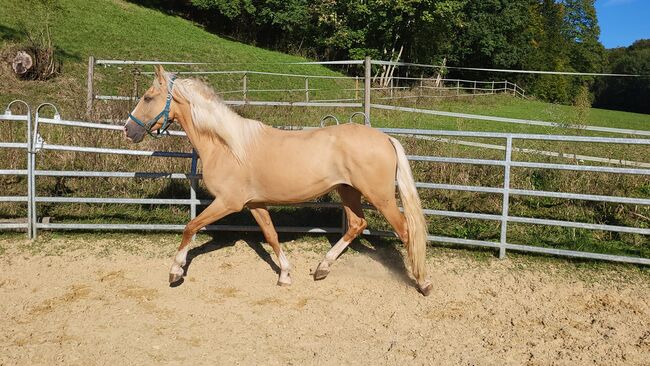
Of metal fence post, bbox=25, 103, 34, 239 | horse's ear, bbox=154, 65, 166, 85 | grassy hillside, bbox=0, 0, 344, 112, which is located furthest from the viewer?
grassy hillside, bbox=0, 0, 344, 112

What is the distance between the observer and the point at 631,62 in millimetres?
72375

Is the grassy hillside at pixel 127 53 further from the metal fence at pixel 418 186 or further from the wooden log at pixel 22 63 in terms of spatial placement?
the metal fence at pixel 418 186

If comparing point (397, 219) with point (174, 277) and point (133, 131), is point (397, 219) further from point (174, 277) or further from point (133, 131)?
point (133, 131)

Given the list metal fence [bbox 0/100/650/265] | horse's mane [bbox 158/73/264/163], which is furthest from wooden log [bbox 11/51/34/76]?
horse's mane [bbox 158/73/264/163]

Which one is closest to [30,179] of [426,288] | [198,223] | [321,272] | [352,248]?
[198,223]

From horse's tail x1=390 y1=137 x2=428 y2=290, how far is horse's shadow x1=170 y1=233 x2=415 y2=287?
1.31ft

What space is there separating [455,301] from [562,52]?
57.8 metres

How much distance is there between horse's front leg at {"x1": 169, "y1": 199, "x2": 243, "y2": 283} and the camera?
4410 mm

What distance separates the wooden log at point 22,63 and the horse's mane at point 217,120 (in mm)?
10816

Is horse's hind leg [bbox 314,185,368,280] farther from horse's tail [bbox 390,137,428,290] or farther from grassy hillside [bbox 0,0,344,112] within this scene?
grassy hillside [bbox 0,0,344,112]

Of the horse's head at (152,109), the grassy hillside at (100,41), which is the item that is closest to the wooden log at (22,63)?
the grassy hillside at (100,41)

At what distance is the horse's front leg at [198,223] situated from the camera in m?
4.41

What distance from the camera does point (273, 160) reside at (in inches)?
173

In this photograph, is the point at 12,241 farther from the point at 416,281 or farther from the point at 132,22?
the point at 132,22
